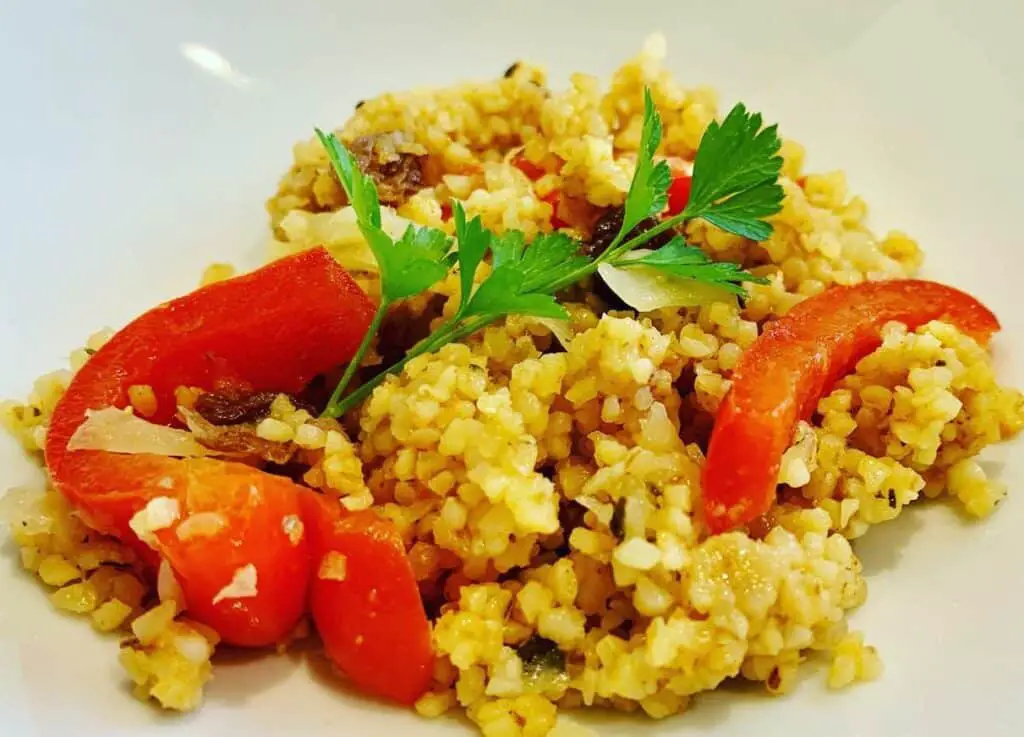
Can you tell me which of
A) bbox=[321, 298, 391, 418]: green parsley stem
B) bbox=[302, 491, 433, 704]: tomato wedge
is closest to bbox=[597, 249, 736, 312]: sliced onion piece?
bbox=[321, 298, 391, 418]: green parsley stem

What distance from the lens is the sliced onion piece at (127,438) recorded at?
186cm

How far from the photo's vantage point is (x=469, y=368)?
1878 mm

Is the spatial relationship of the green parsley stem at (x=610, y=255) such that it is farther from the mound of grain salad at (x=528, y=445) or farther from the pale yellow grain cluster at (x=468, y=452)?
the pale yellow grain cluster at (x=468, y=452)

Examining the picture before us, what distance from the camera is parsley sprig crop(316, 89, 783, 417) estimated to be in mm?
1935

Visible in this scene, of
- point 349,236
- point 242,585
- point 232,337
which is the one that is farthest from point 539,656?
point 349,236

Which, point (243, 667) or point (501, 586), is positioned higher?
point (501, 586)

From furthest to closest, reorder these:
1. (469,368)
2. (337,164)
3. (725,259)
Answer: (725,259), (337,164), (469,368)

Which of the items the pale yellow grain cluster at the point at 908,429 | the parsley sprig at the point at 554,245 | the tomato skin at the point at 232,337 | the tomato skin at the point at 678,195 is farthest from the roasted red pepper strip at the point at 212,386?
the pale yellow grain cluster at the point at 908,429

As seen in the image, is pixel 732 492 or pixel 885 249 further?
pixel 885 249

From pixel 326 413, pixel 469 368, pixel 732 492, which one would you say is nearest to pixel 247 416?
pixel 326 413

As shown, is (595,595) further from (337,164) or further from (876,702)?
(337,164)

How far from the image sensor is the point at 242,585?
174cm

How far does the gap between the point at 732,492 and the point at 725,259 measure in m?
0.62

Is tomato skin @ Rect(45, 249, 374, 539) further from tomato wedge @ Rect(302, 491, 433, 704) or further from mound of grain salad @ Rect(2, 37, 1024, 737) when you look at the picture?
tomato wedge @ Rect(302, 491, 433, 704)
